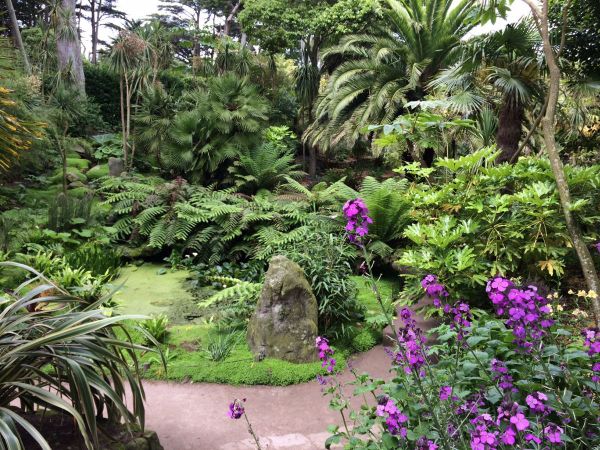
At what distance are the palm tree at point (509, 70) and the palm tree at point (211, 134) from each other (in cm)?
453

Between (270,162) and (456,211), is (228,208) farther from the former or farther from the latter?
(456,211)

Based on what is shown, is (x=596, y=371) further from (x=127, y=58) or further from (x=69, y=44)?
(x=69, y=44)

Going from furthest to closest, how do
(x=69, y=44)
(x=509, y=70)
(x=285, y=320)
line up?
(x=69, y=44) → (x=509, y=70) → (x=285, y=320)

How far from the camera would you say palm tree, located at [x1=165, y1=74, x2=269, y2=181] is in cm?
932

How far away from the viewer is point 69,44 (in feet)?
44.2

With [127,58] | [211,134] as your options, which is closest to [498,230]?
[211,134]

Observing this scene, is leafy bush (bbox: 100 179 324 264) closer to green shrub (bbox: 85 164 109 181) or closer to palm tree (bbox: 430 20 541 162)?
palm tree (bbox: 430 20 541 162)

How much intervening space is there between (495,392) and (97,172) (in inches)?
410

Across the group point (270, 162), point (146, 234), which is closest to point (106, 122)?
point (270, 162)

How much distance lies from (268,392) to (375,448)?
1895 mm

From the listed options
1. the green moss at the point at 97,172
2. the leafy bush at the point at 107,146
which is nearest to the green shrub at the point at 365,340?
the green moss at the point at 97,172

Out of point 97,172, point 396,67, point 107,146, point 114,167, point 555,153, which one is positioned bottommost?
point 97,172

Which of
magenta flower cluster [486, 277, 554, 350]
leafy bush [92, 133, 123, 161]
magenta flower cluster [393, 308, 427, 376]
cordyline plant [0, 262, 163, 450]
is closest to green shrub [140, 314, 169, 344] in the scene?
cordyline plant [0, 262, 163, 450]

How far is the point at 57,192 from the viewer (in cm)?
915
